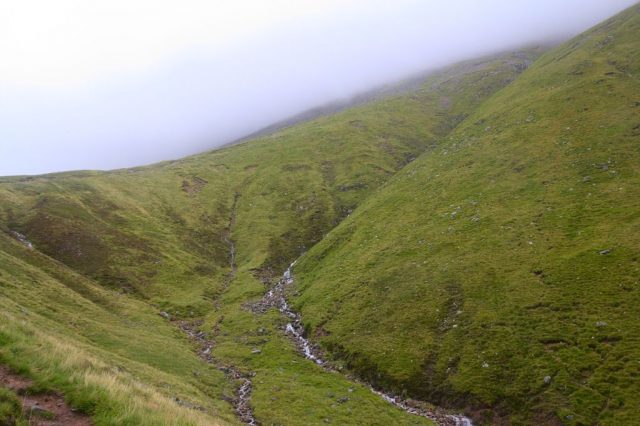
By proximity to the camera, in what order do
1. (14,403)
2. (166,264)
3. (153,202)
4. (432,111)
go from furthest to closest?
(432,111) < (153,202) < (166,264) < (14,403)

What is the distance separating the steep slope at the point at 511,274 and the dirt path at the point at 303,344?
1.40 meters

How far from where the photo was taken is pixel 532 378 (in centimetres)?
3381

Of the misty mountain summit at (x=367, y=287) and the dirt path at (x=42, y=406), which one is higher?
the dirt path at (x=42, y=406)

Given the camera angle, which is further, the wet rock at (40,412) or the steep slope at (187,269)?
the steep slope at (187,269)

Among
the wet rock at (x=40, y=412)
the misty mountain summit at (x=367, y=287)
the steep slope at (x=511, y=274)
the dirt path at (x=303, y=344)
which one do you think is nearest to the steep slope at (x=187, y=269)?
the misty mountain summit at (x=367, y=287)

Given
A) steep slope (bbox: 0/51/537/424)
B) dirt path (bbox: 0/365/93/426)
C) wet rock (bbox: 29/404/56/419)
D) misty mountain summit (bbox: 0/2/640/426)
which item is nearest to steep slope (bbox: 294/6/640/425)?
misty mountain summit (bbox: 0/2/640/426)

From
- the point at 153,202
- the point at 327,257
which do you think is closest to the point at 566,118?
the point at 327,257

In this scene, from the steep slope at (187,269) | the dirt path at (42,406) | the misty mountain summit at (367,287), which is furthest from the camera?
the misty mountain summit at (367,287)

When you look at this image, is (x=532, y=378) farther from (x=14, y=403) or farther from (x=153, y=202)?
(x=153, y=202)

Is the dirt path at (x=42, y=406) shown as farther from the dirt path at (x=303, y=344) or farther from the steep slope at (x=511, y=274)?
the steep slope at (x=511, y=274)

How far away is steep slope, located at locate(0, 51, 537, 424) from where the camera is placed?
26.5 meters

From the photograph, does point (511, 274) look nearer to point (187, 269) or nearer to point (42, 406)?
point (42, 406)

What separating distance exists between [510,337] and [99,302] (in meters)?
55.8

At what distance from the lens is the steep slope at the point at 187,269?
26500 mm
